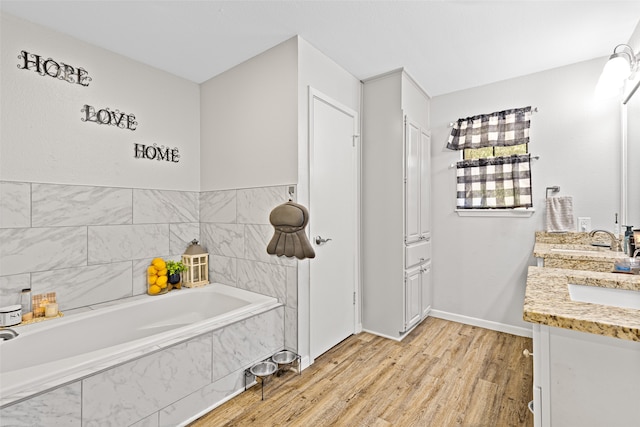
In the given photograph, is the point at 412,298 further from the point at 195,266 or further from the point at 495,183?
the point at 195,266

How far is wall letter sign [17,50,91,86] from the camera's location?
6.65ft

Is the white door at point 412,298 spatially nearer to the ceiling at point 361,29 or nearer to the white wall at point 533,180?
the white wall at point 533,180

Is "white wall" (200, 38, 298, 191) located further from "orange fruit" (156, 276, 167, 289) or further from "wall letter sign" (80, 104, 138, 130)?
"orange fruit" (156, 276, 167, 289)

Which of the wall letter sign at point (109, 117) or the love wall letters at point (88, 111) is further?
the wall letter sign at point (109, 117)

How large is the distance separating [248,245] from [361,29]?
192 centimetres

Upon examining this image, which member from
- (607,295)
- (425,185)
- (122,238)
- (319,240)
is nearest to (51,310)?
(122,238)

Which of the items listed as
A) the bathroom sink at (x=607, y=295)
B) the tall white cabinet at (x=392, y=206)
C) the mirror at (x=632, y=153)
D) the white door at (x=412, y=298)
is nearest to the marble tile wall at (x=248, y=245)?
the tall white cabinet at (x=392, y=206)

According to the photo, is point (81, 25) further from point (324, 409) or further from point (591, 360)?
point (591, 360)

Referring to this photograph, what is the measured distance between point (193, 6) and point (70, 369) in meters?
2.17

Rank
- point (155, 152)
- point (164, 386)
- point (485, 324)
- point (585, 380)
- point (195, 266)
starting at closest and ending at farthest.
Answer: point (585, 380) < point (164, 386) < point (155, 152) < point (195, 266) < point (485, 324)

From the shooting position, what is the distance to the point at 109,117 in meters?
2.43

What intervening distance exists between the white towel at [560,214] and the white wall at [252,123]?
2.32 meters

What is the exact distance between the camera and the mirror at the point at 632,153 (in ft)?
6.65

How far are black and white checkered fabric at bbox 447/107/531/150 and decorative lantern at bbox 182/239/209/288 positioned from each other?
2.84m
